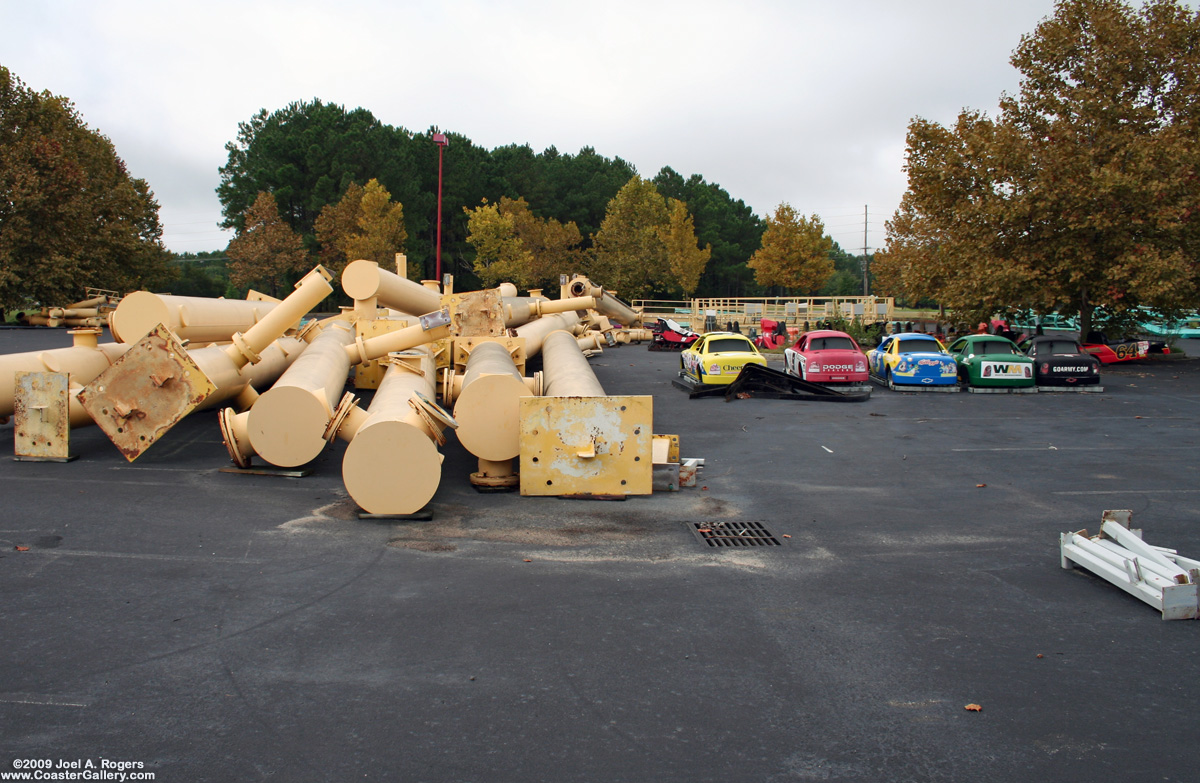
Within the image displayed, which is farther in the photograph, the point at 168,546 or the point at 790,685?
the point at 168,546

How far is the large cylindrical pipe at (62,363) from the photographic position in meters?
10.9

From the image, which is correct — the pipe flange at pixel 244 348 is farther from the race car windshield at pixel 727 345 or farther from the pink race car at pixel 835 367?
the pink race car at pixel 835 367

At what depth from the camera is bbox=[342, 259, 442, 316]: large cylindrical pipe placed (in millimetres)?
Result: 12953

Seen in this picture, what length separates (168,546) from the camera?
23.6 feet

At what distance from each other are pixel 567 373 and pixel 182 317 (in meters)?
6.68

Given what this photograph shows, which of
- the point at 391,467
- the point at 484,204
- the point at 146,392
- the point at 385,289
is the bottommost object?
the point at 391,467

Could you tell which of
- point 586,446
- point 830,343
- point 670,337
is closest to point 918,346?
point 830,343

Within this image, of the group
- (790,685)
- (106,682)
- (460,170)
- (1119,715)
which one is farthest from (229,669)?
(460,170)

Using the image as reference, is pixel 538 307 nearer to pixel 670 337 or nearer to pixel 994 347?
pixel 994 347

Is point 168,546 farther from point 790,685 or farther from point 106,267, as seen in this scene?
Answer: point 106,267

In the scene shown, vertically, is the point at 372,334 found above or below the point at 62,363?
above

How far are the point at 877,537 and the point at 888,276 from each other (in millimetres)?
46600

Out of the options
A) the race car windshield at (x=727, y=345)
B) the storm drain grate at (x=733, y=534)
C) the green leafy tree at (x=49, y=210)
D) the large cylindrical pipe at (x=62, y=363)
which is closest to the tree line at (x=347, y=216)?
the green leafy tree at (x=49, y=210)

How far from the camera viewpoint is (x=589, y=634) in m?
5.36
